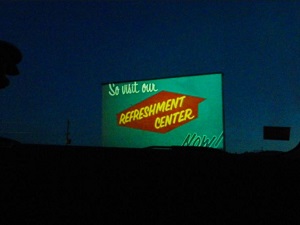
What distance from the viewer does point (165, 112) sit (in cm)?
579

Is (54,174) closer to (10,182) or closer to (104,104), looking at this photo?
(10,182)

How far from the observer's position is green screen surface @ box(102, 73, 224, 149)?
5316 millimetres

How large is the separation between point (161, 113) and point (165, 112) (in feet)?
0.24

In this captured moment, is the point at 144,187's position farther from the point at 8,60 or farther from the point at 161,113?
the point at 161,113

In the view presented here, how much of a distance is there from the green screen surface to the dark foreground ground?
15.1ft

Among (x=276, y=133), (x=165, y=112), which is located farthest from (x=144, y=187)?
(x=165, y=112)

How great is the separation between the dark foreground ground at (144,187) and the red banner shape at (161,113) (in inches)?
188

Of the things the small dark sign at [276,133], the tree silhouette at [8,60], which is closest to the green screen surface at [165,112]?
the small dark sign at [276,133]

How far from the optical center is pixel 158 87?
19.0 feet

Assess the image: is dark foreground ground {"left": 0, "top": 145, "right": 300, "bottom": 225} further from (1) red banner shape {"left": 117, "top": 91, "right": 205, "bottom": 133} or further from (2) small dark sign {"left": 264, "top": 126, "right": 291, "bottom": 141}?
(1) red banner shape {"left": 117, "top": 91, "right": 205, "bottom": 133}

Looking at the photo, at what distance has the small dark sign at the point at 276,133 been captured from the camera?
0.92m

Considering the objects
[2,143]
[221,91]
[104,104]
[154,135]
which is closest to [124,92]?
[104,104]

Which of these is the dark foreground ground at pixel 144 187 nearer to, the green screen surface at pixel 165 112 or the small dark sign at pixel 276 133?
the small dark sign at pixel 276 133

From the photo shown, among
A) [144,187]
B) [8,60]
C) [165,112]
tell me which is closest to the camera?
[144,187]
